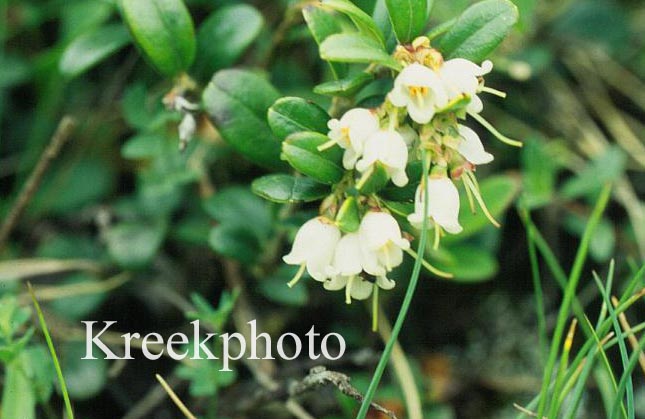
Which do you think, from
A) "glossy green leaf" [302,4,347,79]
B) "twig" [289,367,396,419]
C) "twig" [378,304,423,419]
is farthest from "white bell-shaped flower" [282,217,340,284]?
"twig" [378,304,423,419]

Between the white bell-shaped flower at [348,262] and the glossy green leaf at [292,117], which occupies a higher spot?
the glossy green leaf at [292,117]

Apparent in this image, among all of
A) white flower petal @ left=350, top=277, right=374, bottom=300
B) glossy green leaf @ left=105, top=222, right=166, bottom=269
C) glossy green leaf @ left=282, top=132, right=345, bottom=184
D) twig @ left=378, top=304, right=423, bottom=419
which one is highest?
glossy green leaf @ left=282, top=132, right=345, bottom=184

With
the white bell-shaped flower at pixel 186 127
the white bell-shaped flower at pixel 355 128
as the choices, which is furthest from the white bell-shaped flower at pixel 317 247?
the white bell-shaped flower at pixel 186 127

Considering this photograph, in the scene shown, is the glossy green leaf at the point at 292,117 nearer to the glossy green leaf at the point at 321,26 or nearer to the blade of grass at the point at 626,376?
the glossy green leaf at the point at 321,26

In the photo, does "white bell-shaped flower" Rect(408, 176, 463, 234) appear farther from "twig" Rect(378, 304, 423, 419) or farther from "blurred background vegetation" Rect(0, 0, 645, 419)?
Result: "twig" Rect(378, 304, 423, 419)

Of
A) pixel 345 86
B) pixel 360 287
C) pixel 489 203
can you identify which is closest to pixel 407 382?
pixel 489 203

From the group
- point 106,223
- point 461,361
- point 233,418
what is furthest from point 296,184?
point 461,361
